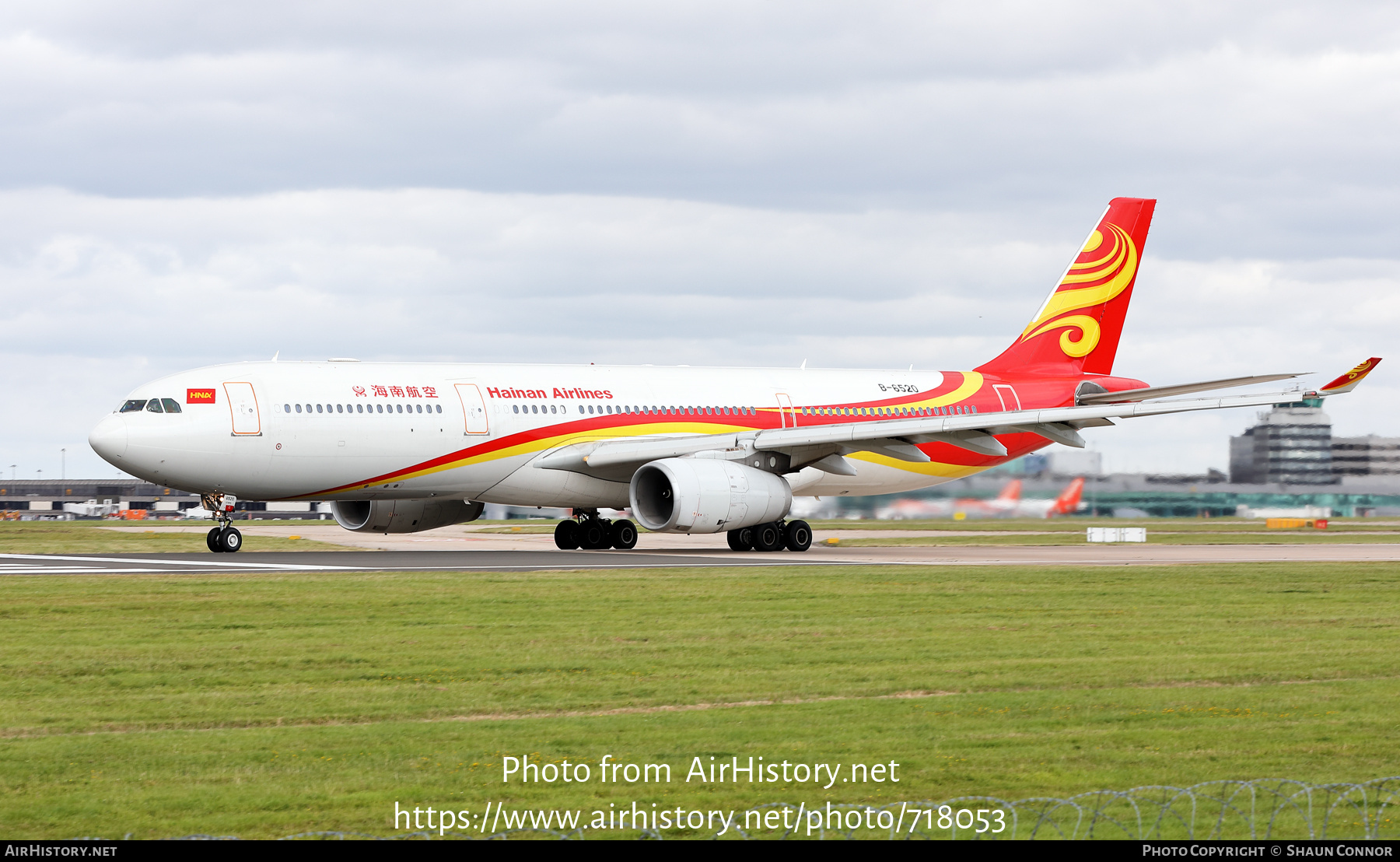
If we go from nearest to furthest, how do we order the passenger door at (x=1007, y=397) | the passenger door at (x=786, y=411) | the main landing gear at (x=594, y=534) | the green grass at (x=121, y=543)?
1. the green grass at (x=121, y=543)
2. the main landing gear at (x=594, y=534)
3. the passenger door at (x=786, y=411)
4. the passenger door at (x=1007, y=397)

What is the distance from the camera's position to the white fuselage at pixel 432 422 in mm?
29922

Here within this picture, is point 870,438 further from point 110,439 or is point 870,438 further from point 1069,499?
point 1069,499

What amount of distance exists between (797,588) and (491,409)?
1233 centimetres

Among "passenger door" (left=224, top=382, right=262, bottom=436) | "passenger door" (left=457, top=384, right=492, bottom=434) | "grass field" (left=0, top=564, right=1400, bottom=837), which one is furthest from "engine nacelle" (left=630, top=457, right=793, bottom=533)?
"grass field" (left=0, top=564, right=1400, bottom=837)

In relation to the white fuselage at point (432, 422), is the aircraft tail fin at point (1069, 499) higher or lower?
lower

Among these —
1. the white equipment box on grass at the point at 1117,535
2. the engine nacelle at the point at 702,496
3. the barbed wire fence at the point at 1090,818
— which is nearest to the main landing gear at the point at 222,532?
the engine nacelle at the point at 702,496

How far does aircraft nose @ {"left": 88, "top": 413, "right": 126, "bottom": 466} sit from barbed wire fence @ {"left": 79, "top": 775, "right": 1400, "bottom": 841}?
75.7ft

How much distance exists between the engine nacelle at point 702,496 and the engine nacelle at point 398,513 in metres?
5.00

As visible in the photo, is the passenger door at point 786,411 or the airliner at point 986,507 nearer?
the passenger door at point 786,411

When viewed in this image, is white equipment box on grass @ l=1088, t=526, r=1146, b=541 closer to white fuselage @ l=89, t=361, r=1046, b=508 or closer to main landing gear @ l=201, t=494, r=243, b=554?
white fuselage @ l=89, t=361, r=1046, b=508

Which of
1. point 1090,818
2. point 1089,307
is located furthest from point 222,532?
point 1090,818

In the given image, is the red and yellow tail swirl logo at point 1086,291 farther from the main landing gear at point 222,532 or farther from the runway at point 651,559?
the main landing gear at point 222,532

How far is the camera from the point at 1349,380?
101 ft

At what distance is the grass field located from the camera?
9258 millimetres
